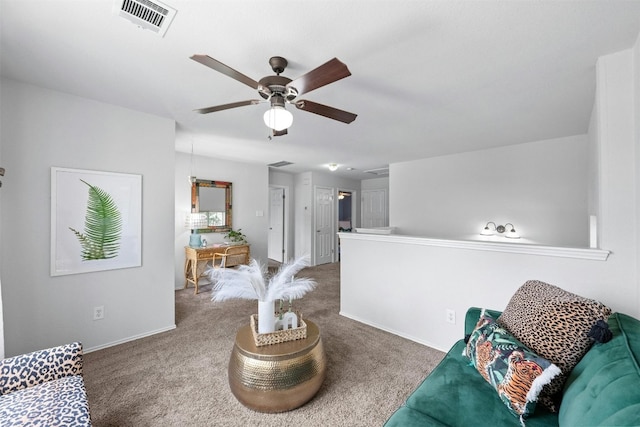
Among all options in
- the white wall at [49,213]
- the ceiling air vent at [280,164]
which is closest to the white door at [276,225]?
the ceiling air vent at [280,164]

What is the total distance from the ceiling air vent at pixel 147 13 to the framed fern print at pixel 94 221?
166 centimetres

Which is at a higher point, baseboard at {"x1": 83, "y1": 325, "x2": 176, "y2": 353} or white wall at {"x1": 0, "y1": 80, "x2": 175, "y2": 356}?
white wall at {"x1": 0, "y1": 80, "x2": 175, "y2": 356}

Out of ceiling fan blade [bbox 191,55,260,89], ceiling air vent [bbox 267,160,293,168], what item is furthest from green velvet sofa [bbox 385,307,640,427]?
ceiling air vent [bbox 267,160,293,168]

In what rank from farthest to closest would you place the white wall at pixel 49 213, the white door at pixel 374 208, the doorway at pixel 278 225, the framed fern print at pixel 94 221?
the white door at pixel 374 208 < the doorway at pixel 278 225 < the framed fern print at pixel 94 221 < the white wall at pixel 49 213

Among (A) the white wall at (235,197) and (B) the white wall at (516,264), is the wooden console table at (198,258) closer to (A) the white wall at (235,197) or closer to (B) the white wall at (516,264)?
(A) the white wall at (235,197)

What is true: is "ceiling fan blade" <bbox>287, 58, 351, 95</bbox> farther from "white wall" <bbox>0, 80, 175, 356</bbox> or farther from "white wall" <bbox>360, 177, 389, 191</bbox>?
"white wall" <bbox>360, 177, 389, 191</bbox>

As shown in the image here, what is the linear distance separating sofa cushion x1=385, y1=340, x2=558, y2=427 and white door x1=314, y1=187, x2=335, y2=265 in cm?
515

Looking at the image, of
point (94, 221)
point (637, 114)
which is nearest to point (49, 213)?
point (94, 221)

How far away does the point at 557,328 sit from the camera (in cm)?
116

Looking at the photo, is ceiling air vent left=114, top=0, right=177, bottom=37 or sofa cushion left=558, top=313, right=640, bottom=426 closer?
sofa cushion left=558, top=313, right=640, bottom=426

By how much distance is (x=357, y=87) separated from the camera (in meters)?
2.18

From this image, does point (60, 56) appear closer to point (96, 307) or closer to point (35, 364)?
point (35, 364)

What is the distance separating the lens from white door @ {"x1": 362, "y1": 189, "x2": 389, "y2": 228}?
7.11m

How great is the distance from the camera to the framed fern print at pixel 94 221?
2312 mm
